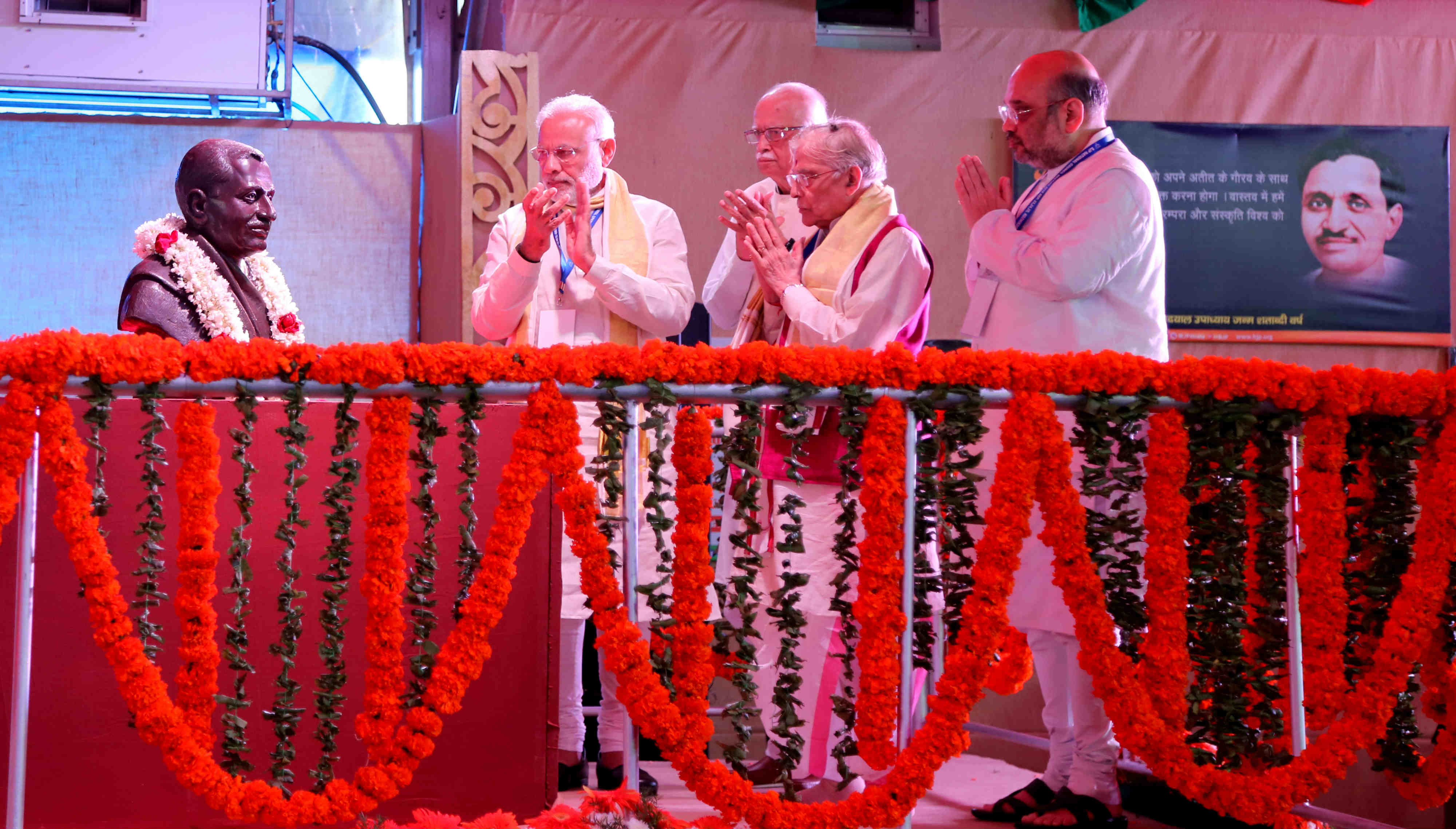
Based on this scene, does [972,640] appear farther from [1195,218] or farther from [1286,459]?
[1195,218]

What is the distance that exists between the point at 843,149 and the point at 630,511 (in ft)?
4.29

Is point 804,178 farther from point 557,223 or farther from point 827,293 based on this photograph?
point 557,223

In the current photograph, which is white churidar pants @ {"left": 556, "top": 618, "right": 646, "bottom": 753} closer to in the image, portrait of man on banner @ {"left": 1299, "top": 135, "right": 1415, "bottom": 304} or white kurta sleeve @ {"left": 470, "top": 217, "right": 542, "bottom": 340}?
white kurta sleeve @ {"left": 470, "top": 217, "right": 542, "bottom": 340}

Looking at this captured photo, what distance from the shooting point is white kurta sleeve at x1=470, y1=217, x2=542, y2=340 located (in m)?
3.74

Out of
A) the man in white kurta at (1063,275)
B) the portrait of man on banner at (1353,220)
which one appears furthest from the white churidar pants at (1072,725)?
the portrait of man on banner at (1353,220)

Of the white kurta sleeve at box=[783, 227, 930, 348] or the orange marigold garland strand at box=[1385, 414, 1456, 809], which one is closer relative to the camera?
the orange marigold garland strand at box=[1385, 414, 1456, 809]

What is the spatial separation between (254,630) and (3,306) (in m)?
3.47

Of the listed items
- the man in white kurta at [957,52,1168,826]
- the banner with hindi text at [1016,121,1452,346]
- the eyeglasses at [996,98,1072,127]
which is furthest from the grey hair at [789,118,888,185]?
the banner with hindi text at [1016,121,1452,346]

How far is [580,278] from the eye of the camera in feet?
13.0

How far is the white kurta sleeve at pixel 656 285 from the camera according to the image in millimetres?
3752

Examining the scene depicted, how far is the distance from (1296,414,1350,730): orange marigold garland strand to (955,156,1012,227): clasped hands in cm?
110

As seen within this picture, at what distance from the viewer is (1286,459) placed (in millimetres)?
2873

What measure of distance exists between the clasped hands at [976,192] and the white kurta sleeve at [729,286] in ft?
2.15

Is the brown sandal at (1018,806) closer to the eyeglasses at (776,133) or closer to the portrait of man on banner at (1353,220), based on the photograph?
the eyeglasses at (776,133)
